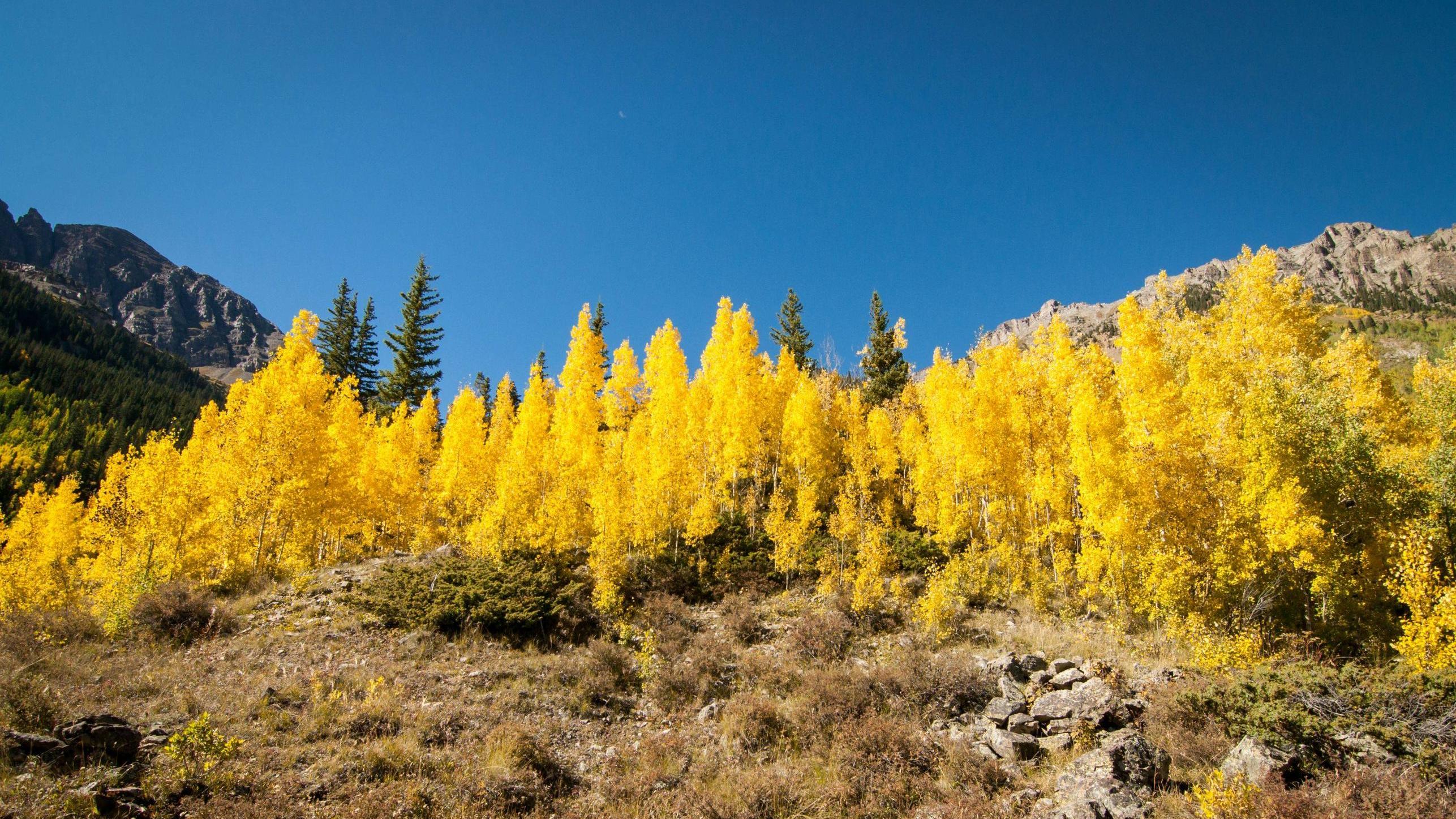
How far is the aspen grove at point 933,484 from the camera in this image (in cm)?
1480

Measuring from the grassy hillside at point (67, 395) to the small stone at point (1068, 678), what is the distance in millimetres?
99672

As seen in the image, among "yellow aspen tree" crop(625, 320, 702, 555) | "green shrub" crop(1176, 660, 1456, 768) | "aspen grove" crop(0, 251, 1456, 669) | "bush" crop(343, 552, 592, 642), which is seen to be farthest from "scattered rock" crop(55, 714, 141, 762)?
"green shrub" crop(1176, 660, 1456, 768)

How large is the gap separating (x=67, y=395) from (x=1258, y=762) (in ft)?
543

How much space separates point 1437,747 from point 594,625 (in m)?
19.1

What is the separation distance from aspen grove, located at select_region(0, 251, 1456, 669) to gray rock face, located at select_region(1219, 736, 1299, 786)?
11.6 ft

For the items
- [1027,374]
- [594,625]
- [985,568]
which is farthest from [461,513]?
[1027,374]

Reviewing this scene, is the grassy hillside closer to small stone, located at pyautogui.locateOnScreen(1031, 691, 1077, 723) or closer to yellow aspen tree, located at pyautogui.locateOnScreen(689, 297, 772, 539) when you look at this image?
yellow aspen tree, located at pyautogui.locateOnScreen(689, 297, 772, 539)

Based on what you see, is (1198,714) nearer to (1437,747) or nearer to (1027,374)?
(1437,747)

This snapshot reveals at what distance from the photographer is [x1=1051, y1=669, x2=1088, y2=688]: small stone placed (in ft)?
46.3

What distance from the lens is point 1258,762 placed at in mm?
9734

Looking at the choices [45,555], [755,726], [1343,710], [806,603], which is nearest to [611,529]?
[806,603]

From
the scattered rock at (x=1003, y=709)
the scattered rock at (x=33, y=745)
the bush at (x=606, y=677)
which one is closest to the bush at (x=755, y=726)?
the bush at (x=606, y=677)

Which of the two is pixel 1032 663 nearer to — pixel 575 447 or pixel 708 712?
pixel 708 712

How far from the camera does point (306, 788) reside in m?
9.32
